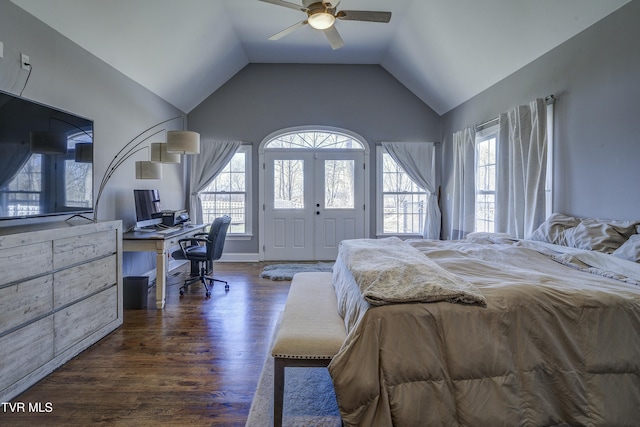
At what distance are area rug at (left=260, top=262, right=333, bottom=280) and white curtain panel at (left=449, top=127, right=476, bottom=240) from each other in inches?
82.7

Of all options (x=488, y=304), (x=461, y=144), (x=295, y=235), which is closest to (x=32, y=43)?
(x=488, y=304)

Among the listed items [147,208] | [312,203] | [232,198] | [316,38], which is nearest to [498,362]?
[147,208]

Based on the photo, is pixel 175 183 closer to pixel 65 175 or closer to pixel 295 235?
pixel 295 235

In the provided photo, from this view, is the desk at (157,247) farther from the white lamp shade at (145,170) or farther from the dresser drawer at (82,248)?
the white lamp shade at (145,170)

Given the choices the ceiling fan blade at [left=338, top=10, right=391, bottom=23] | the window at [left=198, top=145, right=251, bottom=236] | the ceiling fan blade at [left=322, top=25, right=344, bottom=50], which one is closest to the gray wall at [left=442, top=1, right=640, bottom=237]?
the ceiling fan blade at [left=338, top=10, right=391, bottom=23]

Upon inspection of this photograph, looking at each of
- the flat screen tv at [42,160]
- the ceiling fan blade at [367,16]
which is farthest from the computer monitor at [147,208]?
the ceiling fan blade at [367,16]

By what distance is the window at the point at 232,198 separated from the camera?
5.70m

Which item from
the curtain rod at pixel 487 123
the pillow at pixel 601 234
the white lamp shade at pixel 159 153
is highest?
the curtain rod at pixel 487 123

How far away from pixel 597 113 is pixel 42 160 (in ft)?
14.2

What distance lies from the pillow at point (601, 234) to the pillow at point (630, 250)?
0.32 ft

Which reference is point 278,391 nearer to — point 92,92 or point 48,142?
point 48,142

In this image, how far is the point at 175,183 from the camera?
5164 mm

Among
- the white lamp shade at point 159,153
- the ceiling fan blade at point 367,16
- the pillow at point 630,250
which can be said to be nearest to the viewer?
the pillow at point 630,250

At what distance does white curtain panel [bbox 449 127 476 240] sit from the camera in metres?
4.58
